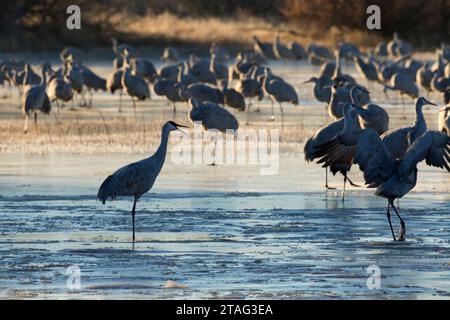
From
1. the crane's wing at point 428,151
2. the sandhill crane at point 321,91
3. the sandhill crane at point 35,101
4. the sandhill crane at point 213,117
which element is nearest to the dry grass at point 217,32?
the sandhill crane at point 321,91

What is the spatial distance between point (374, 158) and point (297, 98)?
48.1ft

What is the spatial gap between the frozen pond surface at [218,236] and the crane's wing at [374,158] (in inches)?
23.0

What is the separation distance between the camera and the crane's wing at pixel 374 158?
12.8 m

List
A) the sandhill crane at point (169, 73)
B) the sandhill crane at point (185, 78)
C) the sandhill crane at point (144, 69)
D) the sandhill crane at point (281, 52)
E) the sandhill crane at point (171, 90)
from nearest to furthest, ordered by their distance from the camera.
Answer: the sandhill crane at point (171, 90) → the sandhill crane at point (185, 78) → the sandhill crane at point (169, 73) → the sandhill crane at point (144, 69) → the sandhill crane at point (281, 52)

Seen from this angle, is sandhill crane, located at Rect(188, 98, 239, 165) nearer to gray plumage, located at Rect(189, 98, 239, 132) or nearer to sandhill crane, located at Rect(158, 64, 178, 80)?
gray plumage, located at Rect(189, 98, 239, 132)

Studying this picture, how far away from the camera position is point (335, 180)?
1720 centimetres

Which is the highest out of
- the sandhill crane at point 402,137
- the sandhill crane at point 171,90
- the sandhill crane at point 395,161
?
the sandhill crane at point 171,90

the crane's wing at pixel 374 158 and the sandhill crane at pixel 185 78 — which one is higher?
the sandhill crane at pixel 185 78

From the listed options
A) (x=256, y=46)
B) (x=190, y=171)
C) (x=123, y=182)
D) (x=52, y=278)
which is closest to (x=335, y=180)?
(x=190, y=171)

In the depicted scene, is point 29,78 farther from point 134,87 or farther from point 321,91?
point 321,91

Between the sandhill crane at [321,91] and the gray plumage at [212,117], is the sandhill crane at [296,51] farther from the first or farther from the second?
the gray plumage at [212,117]

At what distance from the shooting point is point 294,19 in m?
55.7
